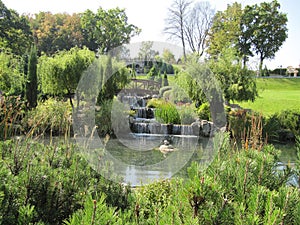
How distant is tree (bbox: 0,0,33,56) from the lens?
2678 centimetres

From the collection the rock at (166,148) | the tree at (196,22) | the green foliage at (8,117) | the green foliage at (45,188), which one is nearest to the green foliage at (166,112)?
the rock at (166,148)

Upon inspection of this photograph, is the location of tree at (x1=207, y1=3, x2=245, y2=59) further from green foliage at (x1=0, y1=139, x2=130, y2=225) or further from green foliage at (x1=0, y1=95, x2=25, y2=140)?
green foliage at (x1=0, y1=139, x2=130, y2=225)

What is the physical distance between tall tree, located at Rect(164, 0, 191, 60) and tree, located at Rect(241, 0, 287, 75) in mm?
20951

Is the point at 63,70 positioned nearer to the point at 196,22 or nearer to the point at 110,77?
the point at 110,77

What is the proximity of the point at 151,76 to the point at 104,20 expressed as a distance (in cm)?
2712

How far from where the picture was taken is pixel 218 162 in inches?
68.0

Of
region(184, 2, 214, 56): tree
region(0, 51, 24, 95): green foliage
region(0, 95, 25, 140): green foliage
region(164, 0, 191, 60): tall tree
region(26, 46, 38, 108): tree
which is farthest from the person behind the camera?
region(184, 2, 214, 56): tree

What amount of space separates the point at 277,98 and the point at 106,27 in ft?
81.0

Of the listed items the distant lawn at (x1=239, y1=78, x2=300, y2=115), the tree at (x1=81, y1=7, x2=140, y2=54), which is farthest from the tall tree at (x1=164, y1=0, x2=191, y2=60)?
the tree at (x1=81, y1=7, x2=140, y2=54)

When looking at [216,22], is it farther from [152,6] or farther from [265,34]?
[152,6]

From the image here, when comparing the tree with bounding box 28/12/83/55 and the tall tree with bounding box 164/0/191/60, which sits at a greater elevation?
the tree with bounding box 28/12/83/55

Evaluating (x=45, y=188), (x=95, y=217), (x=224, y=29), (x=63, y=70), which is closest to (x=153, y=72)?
(x=63, y=70)

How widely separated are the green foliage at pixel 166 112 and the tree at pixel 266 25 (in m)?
21.7

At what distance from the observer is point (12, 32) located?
27172 mm
